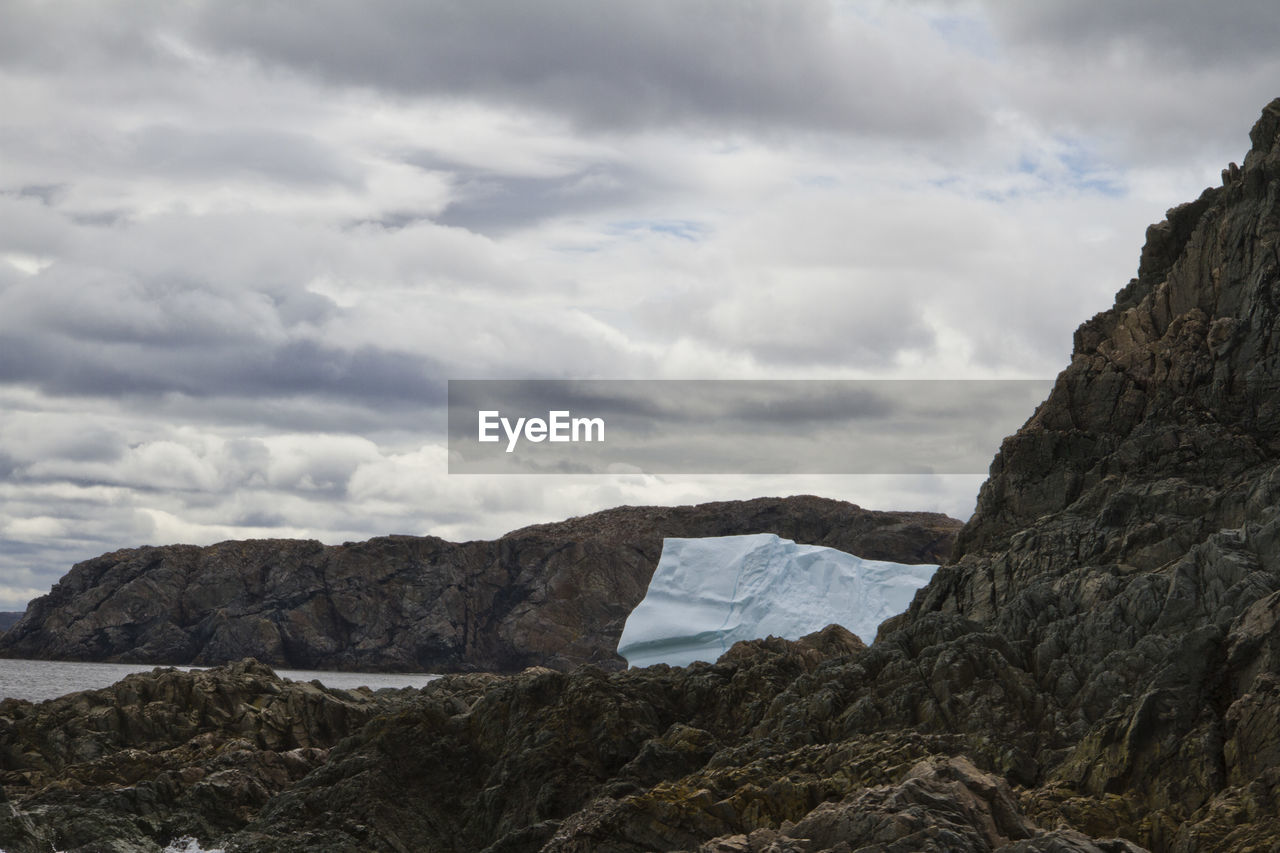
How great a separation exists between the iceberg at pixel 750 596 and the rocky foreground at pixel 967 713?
52.2ft

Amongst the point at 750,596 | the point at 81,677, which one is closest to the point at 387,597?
the point at 81,677

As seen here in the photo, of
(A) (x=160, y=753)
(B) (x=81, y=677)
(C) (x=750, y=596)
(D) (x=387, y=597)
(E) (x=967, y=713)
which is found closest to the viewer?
(E) (x=967, y=713)

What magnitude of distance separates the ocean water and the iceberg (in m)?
22.2

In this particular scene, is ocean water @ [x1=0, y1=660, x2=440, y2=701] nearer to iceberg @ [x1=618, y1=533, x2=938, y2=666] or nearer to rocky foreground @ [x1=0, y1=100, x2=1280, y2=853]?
iceberg @ [x1=618, y1=533, x2=938, y2=666]

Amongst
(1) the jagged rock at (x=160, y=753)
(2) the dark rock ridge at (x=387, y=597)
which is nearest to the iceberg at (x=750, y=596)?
(1) the jagged rock at (x=160, y=753)

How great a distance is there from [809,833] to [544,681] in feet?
45.4

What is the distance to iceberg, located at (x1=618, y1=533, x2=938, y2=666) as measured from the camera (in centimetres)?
5859

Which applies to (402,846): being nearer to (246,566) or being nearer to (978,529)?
(978,529)

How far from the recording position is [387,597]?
116 m

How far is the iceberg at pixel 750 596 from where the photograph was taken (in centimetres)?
5859

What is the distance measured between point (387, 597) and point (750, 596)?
6248 centimetres

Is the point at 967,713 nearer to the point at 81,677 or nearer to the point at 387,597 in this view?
the point at 81,677

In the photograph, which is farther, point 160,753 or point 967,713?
point 160,753

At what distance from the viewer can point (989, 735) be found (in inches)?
1025
